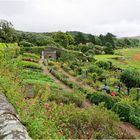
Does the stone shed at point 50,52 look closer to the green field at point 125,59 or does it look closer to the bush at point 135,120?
the green field at point 125,59

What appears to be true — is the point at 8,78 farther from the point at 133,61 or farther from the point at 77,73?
the point at 133,61

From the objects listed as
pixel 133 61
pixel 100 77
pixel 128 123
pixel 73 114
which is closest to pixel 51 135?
pixel 73 114

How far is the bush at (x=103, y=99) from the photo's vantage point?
21750 millimetres

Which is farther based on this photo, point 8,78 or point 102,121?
point 102,121

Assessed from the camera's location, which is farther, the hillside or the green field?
the green field

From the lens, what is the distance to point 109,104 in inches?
854

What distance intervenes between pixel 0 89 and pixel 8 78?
1.53 metres

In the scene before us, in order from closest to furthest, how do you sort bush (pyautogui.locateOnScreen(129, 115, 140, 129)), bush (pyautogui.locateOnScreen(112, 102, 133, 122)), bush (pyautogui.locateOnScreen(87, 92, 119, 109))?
bush (pyautogui.locateOnScreen(129, 115, 140, 129)) < bush (pyautogui.locateOnScreen(112, 102, 133, 122)) < bush (pyautogui.locateOnScreen(87, 92, 119, 109))

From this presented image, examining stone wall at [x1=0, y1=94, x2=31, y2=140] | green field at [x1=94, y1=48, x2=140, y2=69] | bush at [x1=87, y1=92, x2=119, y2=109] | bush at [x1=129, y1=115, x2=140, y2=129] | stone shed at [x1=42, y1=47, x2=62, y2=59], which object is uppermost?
stone wall at [x1=0, y1=94, x2=31, y2=140]

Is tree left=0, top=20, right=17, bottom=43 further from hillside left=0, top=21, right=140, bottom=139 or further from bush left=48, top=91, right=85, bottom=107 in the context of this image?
bush left=48, top=91, right=85, bottom=107

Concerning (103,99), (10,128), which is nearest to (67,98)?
(103,99)

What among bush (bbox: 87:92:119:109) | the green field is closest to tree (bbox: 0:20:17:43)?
the green field

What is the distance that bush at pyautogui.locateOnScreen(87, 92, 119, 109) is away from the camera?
21.8 m

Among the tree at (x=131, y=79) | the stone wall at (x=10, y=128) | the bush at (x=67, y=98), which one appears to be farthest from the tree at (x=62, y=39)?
the stone wall at (x=10, y=128)
